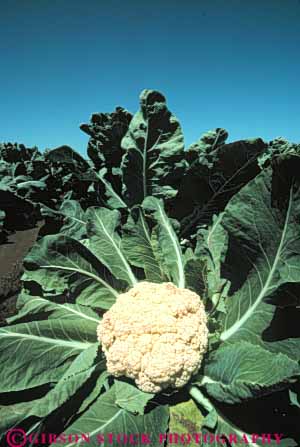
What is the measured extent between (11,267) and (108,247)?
3330 millimetres

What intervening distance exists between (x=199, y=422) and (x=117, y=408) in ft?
1.48

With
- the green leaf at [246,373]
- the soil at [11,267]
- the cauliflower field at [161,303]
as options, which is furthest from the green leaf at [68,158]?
the green leaf at [246,373]

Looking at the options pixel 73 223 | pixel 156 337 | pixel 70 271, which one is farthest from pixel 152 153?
pixel 156 337

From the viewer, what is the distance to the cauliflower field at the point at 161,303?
67.4 inches

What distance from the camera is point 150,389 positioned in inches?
74.7

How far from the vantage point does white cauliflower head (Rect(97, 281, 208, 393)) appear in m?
1.89

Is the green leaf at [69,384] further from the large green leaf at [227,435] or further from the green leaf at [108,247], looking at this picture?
the large green leaf at [227,435]

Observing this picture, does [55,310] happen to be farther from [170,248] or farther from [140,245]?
[170,248]

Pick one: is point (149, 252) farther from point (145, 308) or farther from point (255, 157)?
point (255, 157)

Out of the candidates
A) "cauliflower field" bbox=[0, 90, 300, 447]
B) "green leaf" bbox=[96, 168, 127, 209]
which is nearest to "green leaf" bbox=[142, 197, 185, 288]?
"cauliflower field" bbox=[0, 90, 300, 447]

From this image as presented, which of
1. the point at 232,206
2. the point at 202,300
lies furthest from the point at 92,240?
the point at 232,206

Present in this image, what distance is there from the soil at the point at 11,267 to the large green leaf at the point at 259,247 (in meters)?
1.77

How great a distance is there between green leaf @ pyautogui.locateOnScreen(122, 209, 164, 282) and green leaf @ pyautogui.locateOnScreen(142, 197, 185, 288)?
7 cm

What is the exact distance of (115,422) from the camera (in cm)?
177
